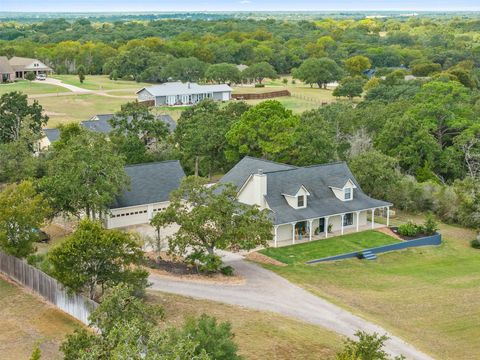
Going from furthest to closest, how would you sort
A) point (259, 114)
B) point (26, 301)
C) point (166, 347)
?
point (259, 114)
point (26, 301)
point (166, 347)

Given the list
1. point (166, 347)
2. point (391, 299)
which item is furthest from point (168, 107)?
point (166, 347)

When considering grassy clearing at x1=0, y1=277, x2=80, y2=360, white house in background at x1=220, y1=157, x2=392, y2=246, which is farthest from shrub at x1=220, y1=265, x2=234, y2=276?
grassy clearing at x1=0, y1=277, x2=80, y2=360

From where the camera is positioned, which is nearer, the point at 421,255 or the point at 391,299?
the point at 391,299

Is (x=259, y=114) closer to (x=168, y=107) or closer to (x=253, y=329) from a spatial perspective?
(x=253, y=329)

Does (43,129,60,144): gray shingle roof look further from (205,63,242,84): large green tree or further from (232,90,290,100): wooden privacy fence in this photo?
(205,63,242,84): large green tree

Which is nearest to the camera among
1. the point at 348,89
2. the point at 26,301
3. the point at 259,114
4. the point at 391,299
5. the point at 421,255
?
the point at 26,301

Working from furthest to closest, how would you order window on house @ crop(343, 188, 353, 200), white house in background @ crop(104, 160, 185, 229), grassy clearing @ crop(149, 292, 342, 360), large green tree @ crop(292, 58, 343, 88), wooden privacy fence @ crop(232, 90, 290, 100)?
Answer: large green tree @ crop(292, 58, 343, 88), wooden privacy fence @ crop(232, 90, 290, 100), window on house @ crop(343, 188, 353, 200), white house in background @ crop(104, 160, 185, 229), grassy clearing @ crop(149, 292, 342, 360)

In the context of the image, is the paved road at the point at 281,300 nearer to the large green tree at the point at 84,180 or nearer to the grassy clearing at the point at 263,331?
the grassy clearing at the point at 263,331
